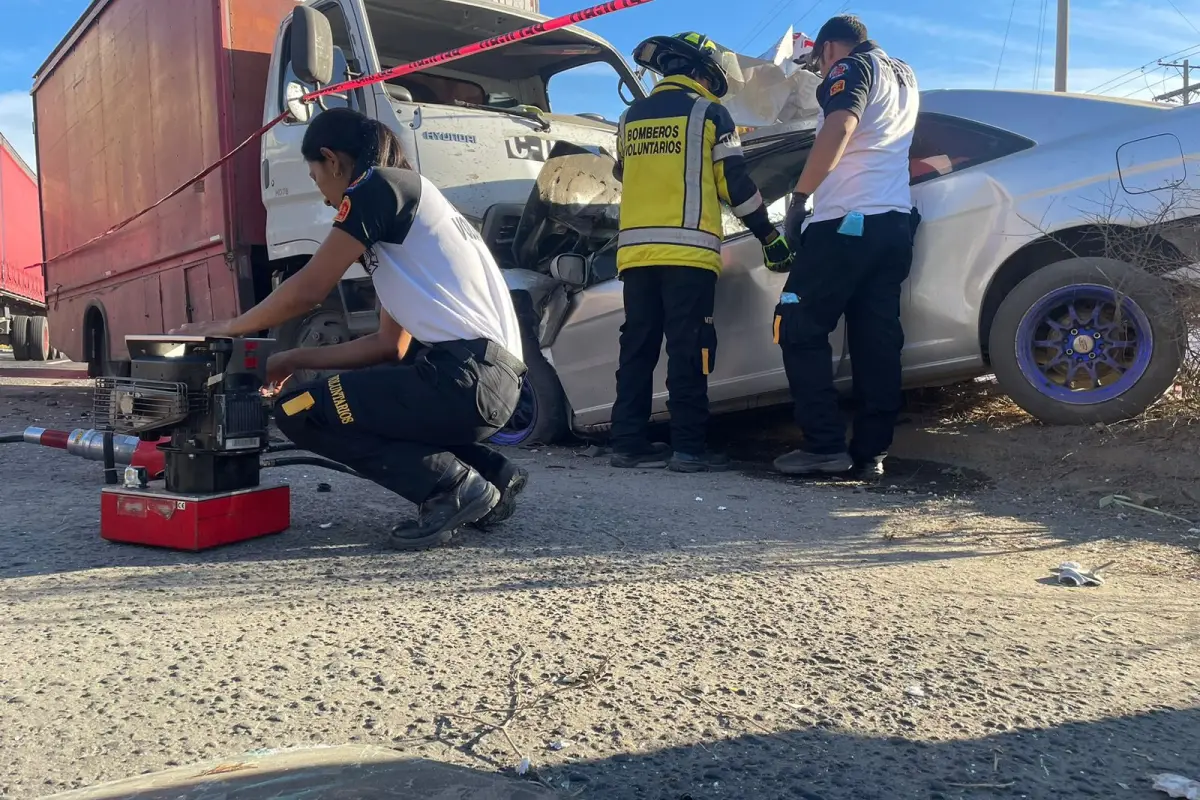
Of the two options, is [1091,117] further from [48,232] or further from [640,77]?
[48,232]

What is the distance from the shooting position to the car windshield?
15.4ft

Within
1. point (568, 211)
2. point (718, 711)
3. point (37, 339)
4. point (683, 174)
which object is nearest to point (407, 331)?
point (718, 711)

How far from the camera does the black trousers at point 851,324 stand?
3889 mm

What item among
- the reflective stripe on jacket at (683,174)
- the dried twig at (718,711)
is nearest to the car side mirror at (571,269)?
the reflective stripe on jacket at (683,174)

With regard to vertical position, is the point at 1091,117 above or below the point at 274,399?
above

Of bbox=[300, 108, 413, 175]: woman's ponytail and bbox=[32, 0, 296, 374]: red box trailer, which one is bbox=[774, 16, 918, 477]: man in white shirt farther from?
bbox=[32, 0, 296, 374]: red box trailer

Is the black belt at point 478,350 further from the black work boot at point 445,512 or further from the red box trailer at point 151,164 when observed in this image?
the red box trailer at point 151,164

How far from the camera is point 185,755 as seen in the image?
1.57 m

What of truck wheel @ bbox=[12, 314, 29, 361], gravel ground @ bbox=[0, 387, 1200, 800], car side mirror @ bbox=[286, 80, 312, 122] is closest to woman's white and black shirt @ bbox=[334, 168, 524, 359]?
gravel ground @ bbox=[0, 387, 1200, 800]

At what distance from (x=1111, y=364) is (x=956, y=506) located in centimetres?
90

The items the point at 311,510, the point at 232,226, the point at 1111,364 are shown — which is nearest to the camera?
the point at 311,510

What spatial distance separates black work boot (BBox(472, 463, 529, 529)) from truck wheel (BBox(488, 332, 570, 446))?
1.96m

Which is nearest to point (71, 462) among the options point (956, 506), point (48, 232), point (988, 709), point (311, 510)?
point (311, 510)

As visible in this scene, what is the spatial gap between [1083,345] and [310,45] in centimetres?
414
